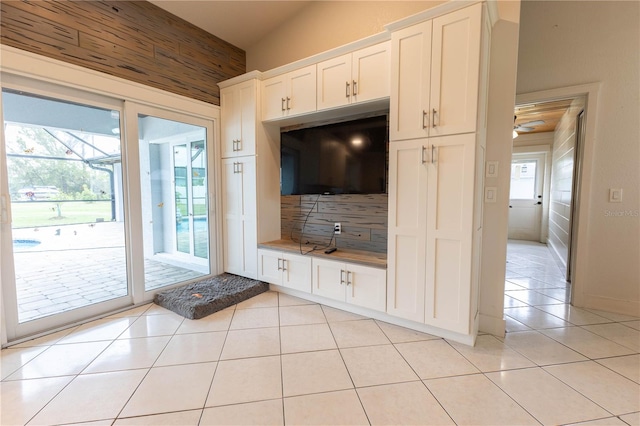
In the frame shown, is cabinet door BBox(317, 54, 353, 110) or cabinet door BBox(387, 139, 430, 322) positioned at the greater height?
cabinet door BBox(317, 54, 353, 110)

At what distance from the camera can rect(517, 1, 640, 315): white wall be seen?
2.52 meters

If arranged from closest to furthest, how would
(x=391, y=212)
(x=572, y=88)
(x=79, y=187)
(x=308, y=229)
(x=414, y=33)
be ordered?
(x=414, y=33)
(x=391, y=212)
(x=79, y=187)
(x=572, y=88)
(x=308, y=229)

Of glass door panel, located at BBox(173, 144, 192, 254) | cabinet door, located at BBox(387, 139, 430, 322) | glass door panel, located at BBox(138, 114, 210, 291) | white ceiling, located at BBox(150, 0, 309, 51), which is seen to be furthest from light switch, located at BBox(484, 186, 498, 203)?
glass door panel, located at BBox(173, 144, 192, 254)

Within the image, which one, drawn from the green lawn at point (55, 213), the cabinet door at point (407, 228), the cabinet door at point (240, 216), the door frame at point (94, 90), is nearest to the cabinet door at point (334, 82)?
the cabinet door at point (407, 228)

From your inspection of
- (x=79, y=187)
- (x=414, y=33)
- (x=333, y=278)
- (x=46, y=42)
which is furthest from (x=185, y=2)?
(x=333, y=278)

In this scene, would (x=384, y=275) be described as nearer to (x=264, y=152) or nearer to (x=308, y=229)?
(x=308, y=229)

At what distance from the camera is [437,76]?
2037 millimetres

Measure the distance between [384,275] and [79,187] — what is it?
9.41ft

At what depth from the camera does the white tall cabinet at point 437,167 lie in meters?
1.95

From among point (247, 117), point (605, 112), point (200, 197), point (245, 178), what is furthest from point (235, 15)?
point (605, 112)

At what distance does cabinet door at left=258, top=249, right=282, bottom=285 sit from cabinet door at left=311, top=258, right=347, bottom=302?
46cm

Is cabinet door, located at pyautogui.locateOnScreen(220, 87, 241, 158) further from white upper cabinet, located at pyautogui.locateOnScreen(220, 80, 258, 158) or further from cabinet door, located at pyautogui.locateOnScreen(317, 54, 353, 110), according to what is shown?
cabinet door, located at pyautogui.locateOnScreen(317, 54, 353, 110)

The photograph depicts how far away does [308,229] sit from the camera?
3371 mm

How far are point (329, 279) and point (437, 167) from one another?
1424 millimetres
